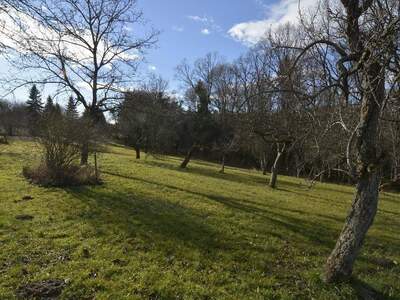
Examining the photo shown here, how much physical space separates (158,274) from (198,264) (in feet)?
2.72

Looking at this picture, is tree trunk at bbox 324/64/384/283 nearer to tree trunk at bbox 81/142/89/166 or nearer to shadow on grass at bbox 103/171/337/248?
shadow on grass at bbox 103/171/337/248

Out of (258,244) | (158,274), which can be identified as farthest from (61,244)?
(258,244)

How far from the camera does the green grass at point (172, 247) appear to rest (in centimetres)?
497

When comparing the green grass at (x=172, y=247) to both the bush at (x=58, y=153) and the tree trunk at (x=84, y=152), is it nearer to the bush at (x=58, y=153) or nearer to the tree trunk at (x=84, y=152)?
the bush at (x=58, y=153)

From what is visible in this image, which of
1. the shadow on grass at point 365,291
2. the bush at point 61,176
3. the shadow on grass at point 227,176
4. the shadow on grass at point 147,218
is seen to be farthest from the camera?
the shadow on grass at point 227,176

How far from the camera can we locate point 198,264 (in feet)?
19.0

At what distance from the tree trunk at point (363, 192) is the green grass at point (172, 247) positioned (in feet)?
1.27

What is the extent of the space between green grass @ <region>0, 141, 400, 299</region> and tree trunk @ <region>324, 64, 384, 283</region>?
1.27ft

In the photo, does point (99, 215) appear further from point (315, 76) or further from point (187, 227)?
point (315, 76)

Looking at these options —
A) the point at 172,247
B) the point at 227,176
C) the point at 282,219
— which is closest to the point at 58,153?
the point at 172,247

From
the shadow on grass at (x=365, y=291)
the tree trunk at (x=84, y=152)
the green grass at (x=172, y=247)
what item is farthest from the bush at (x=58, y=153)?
the shadow on grass at (x=365, y=291)

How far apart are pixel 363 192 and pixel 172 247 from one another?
3.63m

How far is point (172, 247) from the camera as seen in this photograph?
6.52 metres

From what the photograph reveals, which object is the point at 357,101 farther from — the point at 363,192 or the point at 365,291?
the point at 365,291
